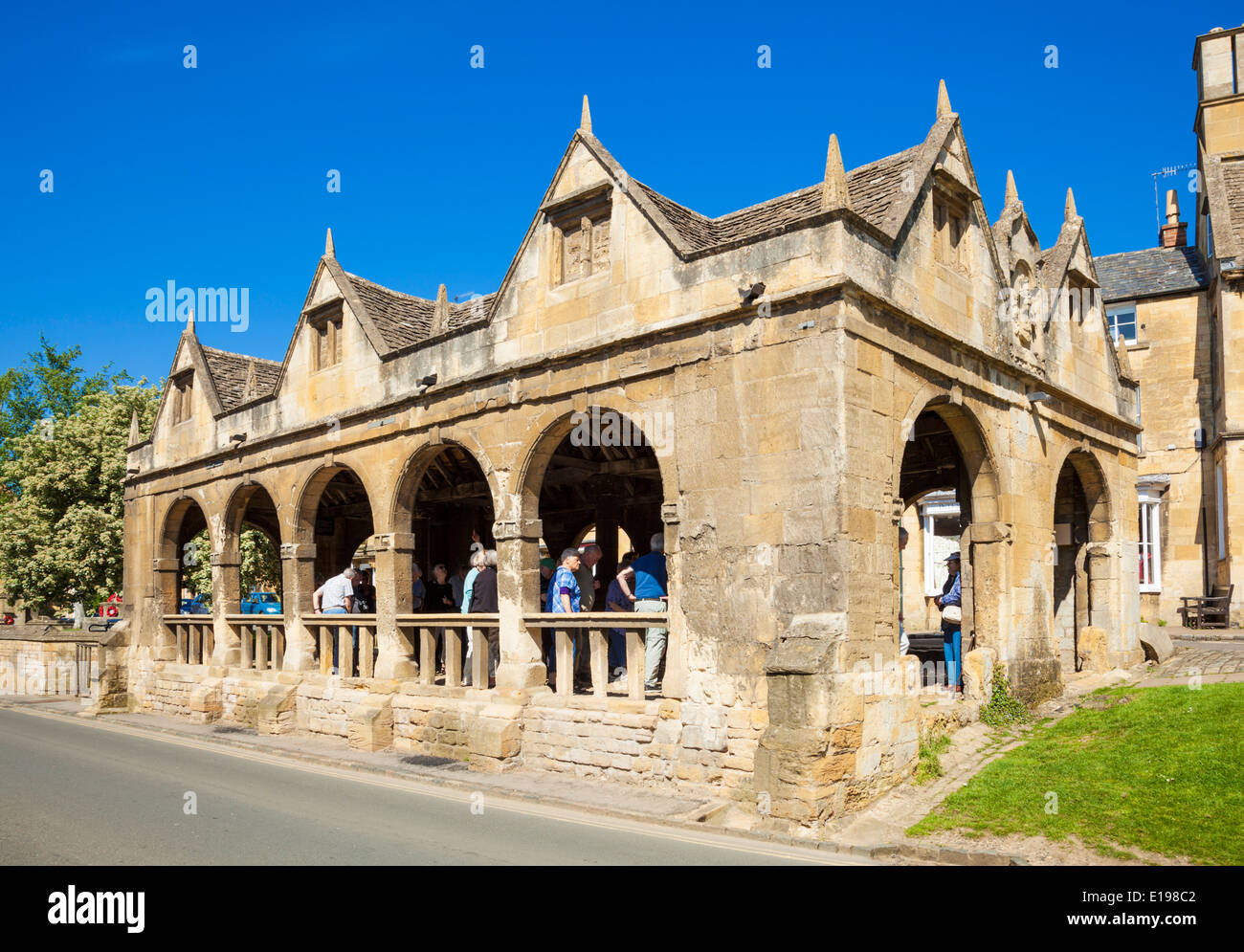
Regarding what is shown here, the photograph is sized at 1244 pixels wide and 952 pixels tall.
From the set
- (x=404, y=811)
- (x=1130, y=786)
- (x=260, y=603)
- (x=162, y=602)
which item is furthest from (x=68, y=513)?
(x=1130, y=786)

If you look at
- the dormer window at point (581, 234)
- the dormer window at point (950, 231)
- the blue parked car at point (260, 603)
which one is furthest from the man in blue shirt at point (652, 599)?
the blue parked car at point (260, 603)

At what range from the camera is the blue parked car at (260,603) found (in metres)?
31.3

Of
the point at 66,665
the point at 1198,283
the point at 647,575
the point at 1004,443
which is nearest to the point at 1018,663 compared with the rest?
the point at 1004,443

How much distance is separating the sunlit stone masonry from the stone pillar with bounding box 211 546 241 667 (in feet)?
0.19

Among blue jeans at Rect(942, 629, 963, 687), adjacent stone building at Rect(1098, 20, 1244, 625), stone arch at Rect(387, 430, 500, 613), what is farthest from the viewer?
adjacent stone building at Rect(1098, 20, 1244, 625)

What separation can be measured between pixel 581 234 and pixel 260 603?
24746 millimetres

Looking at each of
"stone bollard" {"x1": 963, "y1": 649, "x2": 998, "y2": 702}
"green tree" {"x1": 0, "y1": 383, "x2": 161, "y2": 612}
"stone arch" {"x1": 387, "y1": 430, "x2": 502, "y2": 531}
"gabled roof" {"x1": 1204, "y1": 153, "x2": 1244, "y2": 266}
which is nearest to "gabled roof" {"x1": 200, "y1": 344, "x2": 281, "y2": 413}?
"stone arch" {"x1": 387, "y1": 430, "x2": 502, "y2": 531}

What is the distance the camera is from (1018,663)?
12297 millimetres

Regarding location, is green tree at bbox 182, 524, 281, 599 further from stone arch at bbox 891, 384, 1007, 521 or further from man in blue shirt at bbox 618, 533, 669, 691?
stone arch at bbox 891, 384, 1007, 521

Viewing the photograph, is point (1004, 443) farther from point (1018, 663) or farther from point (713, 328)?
point (713, 328)

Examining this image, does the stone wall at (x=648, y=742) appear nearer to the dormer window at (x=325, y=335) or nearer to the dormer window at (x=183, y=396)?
the dormer window at (x=325, y=335)

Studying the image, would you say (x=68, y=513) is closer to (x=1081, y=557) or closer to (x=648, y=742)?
(x=648, y=742)

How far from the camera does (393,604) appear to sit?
46.1ft

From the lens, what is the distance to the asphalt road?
7.68 m
